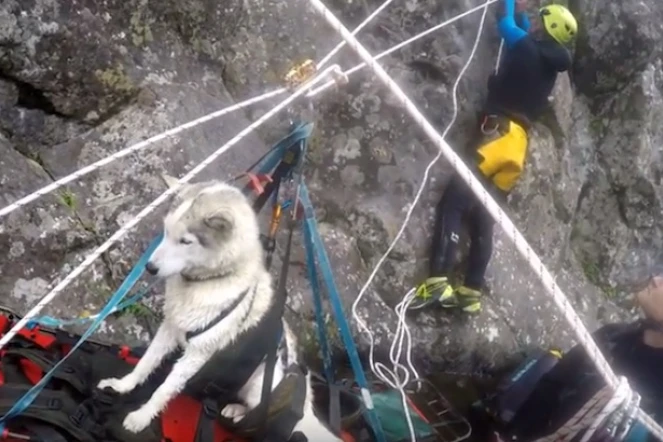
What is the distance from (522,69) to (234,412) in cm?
283

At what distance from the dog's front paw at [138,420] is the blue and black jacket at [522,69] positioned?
2.96 m

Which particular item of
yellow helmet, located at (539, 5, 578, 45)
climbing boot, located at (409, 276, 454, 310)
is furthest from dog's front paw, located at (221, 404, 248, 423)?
yellow helmet, located at (539, 5, 578, 45)

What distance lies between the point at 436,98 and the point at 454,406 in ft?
6.20

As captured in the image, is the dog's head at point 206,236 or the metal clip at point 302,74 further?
the metal clip at point 302,74

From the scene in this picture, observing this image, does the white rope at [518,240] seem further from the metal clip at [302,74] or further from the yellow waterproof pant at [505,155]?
the yellow waterproof pant at [505,155]

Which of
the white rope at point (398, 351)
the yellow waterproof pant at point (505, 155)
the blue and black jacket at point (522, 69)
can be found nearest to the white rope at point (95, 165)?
the white rope at point (398, 351)

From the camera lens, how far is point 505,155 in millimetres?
4320

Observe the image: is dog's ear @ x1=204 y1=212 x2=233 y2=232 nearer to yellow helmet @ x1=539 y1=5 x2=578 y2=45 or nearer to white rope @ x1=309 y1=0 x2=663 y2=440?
white rope @ x1=309 y1=0 x2=663 y2=440

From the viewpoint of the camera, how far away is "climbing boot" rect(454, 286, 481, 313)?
4176 millimetres

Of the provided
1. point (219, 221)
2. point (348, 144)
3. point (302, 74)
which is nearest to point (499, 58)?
point (348, 144)

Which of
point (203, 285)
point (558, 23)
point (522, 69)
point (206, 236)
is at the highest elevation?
point (206, 236)

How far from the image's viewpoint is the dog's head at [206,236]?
2.34 metres

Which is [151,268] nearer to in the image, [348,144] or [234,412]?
[234,412]

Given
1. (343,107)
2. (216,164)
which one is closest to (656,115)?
(343,107)
